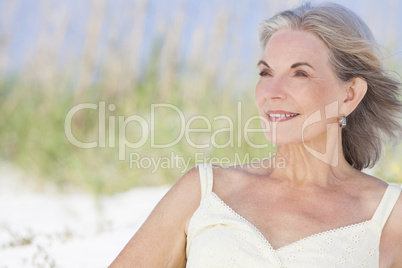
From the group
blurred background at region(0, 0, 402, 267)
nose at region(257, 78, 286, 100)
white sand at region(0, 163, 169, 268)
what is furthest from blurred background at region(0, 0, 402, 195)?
nose at region(257, 78, 286, 100)

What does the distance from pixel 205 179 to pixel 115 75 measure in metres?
3.61

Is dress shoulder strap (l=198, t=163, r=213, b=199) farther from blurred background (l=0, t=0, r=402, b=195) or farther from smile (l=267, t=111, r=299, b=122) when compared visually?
blurred background (l=0, t=0, r=402, b=195)

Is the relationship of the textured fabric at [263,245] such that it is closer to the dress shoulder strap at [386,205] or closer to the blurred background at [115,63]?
the dress shoulder strap at [386,205]

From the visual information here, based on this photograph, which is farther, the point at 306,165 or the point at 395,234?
the point at 306,165

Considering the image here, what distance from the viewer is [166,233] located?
2070 millimetres

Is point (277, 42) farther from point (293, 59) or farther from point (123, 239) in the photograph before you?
point (123, 239)

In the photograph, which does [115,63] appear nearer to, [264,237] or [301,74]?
[301,74]

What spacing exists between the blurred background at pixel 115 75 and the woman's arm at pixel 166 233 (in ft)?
9.29

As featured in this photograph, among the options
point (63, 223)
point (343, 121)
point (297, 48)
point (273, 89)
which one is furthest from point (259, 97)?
point (63, 223)

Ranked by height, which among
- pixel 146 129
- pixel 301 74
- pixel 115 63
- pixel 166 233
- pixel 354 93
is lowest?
pixel 146 129

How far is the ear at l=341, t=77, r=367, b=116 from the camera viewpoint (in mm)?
2287

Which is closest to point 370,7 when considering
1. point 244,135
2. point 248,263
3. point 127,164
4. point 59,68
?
point 244,135

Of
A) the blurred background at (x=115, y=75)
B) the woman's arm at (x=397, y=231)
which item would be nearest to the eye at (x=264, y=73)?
the woman's arm at (x=397, y=231)

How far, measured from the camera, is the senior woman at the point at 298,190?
196 centimetres
